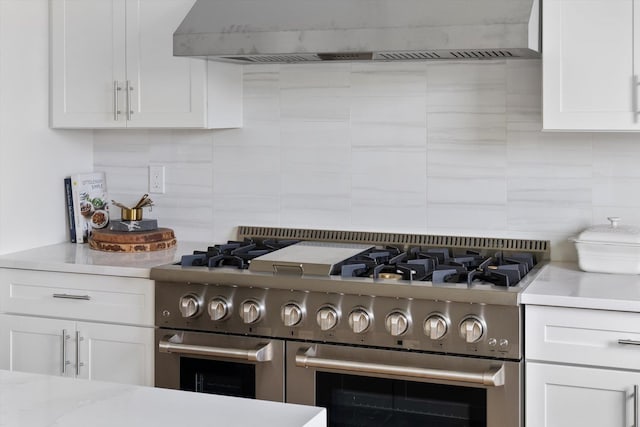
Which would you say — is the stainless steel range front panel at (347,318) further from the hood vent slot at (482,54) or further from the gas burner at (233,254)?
the hood vent slot at (482,54)

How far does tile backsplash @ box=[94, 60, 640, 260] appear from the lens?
3234mm

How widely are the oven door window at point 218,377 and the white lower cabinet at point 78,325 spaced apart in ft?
0.49

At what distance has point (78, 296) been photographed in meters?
3.24

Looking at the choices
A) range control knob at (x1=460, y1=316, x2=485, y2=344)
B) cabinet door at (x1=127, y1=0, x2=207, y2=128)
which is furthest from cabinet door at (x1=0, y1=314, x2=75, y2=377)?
range control knob at (x1=460, y1=316, x2=485, y2=344)

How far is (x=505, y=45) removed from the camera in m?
2.71

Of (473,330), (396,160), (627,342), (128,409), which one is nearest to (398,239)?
(396,160)

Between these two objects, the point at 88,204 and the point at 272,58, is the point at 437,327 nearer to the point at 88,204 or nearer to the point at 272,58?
the point at 272,58

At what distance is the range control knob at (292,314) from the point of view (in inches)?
113

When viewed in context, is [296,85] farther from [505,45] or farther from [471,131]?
[505,45]

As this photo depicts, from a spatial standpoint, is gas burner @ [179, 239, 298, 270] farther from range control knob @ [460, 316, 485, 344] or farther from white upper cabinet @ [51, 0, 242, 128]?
range control knob @ [460, 316, 485, 344]

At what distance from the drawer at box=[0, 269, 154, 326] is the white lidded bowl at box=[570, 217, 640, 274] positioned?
147cm

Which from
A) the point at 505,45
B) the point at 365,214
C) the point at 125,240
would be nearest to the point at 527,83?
the point at 505,45

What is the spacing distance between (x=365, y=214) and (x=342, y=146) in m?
0.28

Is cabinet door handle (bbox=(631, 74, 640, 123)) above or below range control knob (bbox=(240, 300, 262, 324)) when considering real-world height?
above
